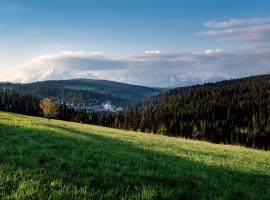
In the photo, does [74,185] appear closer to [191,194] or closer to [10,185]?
[10,185]

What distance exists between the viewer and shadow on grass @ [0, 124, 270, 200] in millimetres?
10891

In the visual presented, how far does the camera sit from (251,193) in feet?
44.9

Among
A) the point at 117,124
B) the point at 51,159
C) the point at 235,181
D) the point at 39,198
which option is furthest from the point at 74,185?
the point at 117,124

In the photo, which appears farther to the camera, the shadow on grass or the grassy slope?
the shadow on grass

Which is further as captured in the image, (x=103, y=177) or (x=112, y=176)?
(x=112, y=176)

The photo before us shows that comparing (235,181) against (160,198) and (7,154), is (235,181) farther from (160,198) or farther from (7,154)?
(7,154)

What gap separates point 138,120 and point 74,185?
187001 millimetres

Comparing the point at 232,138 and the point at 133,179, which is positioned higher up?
the point at 133,179

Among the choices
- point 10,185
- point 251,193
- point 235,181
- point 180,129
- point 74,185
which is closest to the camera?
point 10,185

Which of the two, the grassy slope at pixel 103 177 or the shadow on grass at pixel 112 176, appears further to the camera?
the shadow on grass at pixel 112 176

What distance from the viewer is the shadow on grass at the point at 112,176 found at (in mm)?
10891

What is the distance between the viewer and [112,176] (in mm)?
12625

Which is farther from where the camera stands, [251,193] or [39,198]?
[251,193]

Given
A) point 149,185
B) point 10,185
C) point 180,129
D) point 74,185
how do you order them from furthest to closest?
point 180,129, point 149,185, point 74,185, point 10,185
